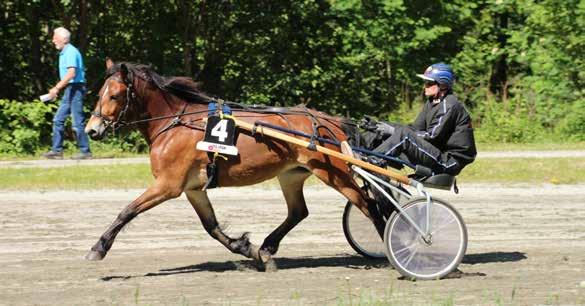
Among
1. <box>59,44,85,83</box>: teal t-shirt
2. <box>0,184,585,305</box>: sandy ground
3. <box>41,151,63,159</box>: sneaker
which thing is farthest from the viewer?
<box>41,151,63,159</box>: sneaker


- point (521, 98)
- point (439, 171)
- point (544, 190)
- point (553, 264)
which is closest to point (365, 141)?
point (439, 171)

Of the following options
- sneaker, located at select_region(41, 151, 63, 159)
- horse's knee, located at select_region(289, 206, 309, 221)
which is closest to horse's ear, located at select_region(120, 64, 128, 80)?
horse's knee, located at select_region(289, 206, 309, 221)

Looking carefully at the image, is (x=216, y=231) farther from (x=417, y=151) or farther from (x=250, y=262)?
(x=417, y=151)

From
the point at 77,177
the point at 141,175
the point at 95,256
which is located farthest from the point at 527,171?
the point at 95,256

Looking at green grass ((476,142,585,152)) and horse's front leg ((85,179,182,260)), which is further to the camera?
green grass ((476,142,585,152))

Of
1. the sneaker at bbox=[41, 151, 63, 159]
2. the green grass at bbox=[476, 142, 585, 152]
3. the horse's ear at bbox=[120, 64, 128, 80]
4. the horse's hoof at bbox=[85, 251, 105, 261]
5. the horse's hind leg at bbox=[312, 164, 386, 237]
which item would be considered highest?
the horse's ear at bbox=[120, 64, 128, 80]

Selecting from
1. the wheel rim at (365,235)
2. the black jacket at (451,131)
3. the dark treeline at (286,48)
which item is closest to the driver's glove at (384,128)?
the black jacket at (451,131)

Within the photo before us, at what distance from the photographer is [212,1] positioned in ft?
75.8

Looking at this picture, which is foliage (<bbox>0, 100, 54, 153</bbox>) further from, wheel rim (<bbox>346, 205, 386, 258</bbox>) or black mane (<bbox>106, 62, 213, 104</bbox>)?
wheel rim (<bbox>346, 205, 386, 258</bbox>)

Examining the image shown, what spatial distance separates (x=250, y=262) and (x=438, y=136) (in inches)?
82.2

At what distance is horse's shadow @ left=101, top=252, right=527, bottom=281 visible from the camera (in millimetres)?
9617

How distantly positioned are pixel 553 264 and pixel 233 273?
2.87 m

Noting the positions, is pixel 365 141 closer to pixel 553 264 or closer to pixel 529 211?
pixel 553 264

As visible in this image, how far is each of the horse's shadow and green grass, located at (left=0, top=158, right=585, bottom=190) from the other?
531 cm
